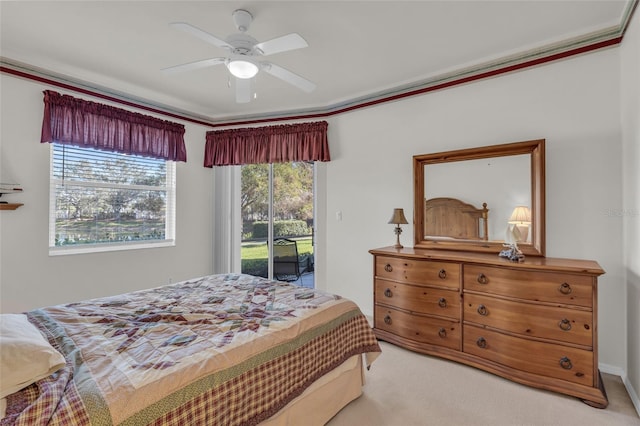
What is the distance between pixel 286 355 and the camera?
1.53 metres

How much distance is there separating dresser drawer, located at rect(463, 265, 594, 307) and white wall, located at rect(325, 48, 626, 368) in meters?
0.53

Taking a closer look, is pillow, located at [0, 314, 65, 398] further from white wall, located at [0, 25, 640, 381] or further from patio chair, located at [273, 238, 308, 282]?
patio chair, located at [273, 238, 308, 282]

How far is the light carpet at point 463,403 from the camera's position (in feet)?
6.16

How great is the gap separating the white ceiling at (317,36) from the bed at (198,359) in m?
1.99

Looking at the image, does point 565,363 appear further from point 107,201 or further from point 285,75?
point 107,201

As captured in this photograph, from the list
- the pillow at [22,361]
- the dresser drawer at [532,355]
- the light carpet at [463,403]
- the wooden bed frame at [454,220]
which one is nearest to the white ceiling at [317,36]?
the wooden bed frame at [454,220]

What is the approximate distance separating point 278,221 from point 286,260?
0.56m

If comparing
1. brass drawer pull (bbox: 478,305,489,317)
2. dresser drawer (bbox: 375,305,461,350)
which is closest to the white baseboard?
brass drawer pull (bbox: 478,305,489,317)

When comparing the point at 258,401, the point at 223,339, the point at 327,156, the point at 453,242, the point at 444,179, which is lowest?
the point at 258,401

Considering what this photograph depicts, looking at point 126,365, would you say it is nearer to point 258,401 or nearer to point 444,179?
point 258,401

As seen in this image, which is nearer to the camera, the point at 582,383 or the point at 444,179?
the point at 582,383

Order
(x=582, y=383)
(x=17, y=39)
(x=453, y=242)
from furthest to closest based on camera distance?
(x=453, y=242)
(x=17, y=39)
(x=582, y=383)

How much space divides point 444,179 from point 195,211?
125 inches

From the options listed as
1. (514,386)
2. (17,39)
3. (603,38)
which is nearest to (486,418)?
(514,386)
